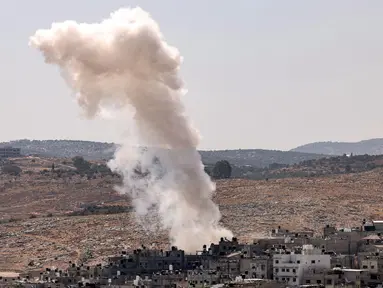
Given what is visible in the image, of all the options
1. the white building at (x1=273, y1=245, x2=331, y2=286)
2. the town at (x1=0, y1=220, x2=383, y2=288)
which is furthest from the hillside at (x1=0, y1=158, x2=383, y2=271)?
the white building at (x1=273, y1=245, x2=331, y2=286)

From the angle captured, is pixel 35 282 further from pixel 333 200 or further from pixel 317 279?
pixel 333 200

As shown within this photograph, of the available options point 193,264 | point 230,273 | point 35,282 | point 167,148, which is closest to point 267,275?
point 230,273

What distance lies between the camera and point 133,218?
545 ft

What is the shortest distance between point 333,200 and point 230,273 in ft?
274

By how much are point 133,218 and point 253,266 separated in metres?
72.7

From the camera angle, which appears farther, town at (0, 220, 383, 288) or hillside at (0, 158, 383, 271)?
hillside at (0, 158, 383, 271)

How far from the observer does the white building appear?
91.0 metres

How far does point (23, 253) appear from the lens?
145750mm

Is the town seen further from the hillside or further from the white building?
the hillside

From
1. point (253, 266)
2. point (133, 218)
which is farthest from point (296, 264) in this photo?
point (133, 218)

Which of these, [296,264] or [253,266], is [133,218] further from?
[296,264]

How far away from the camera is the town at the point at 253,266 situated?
88875 millimetres

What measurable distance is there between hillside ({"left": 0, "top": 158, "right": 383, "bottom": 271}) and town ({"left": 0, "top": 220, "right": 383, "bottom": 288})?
2703 cm

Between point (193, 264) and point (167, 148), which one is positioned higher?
point (167, 148)
